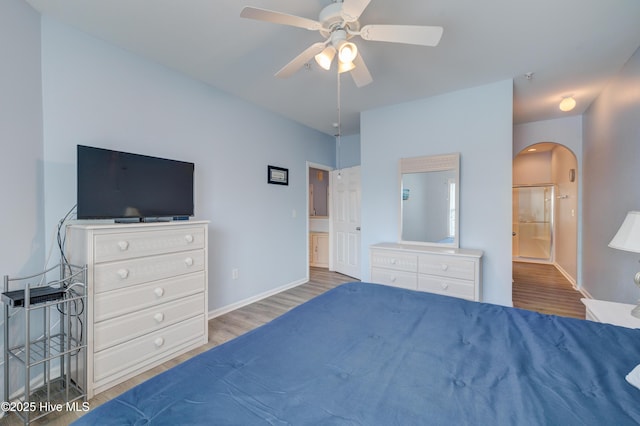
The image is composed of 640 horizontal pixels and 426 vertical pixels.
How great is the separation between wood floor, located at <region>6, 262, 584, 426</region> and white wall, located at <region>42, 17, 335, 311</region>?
25cm

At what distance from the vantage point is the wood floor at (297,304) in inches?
73.8

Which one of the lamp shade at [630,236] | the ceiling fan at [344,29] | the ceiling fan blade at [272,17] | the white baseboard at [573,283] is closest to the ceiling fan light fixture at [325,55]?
the ceiling fan at [344,29]

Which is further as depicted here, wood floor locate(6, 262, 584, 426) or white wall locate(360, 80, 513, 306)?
white wall locate(360, 80, 513, 306)

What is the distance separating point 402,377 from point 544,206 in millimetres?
7684

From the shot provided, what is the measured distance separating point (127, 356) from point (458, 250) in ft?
10.6

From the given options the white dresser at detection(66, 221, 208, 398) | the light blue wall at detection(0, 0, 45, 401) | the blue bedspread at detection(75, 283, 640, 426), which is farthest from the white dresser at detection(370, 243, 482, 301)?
the light blue wall at detection(0, 0, 45, 401)

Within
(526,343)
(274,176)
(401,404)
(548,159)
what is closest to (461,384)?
(401,404)

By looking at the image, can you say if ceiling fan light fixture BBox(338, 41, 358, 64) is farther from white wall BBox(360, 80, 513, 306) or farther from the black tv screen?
white wall BBox(360, 80, 513, 306)

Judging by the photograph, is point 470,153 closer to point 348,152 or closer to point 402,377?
point 348,152

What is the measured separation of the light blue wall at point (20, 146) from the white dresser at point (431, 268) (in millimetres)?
3035

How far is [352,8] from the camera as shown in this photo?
4.75 feet

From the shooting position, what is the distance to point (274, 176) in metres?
3.97

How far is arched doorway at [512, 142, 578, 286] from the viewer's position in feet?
17.0

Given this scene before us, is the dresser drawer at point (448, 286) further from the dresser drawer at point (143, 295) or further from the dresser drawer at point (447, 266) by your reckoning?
the dresser drawer at point (143, 295)
